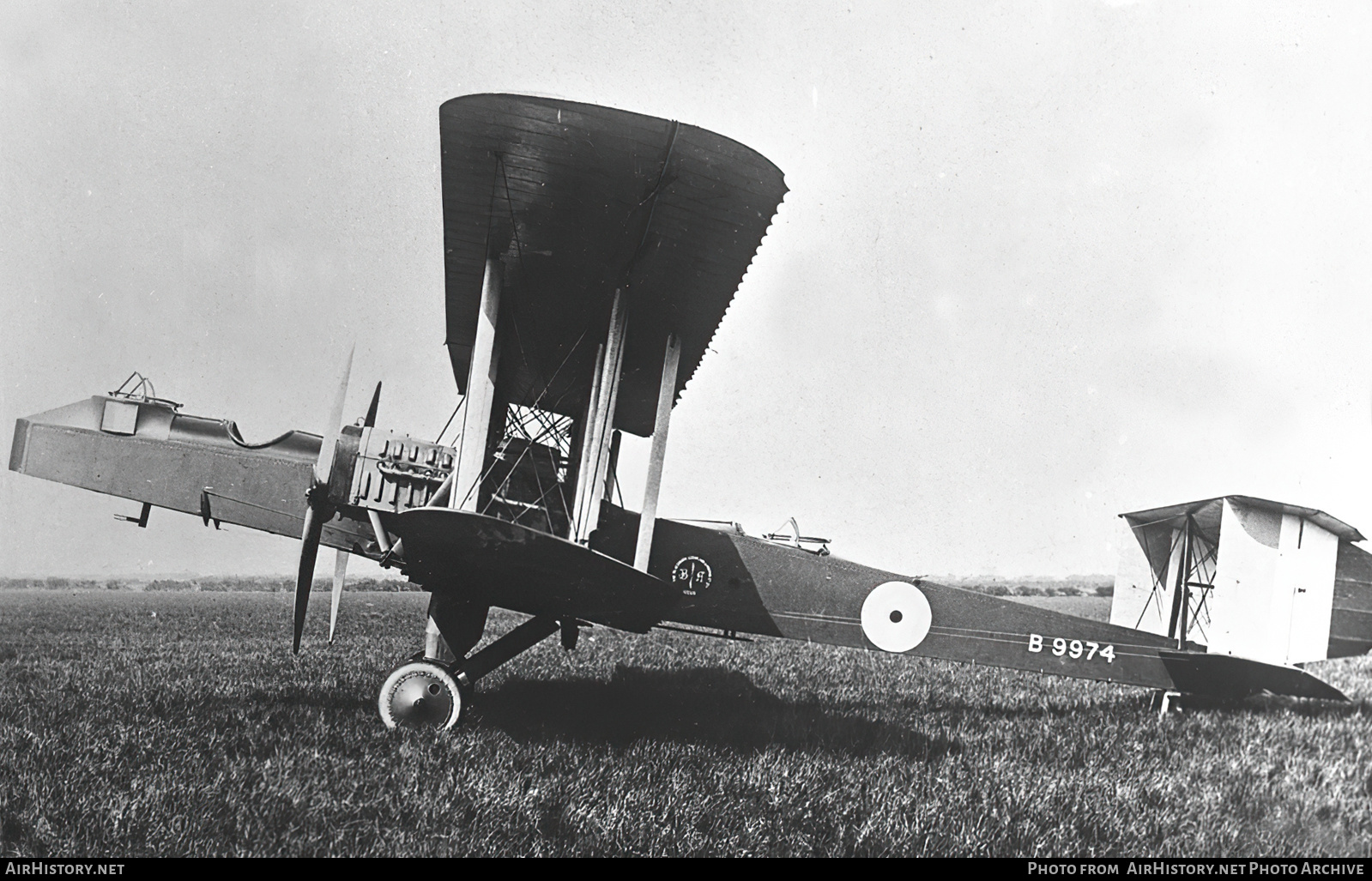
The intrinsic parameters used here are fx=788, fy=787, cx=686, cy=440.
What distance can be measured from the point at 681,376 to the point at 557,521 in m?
2.20

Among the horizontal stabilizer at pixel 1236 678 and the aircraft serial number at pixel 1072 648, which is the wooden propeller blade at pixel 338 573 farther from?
the horizontal stabilizer at pixel 1236 678

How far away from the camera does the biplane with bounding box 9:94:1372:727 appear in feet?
13.7

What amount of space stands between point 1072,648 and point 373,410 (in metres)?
5.49

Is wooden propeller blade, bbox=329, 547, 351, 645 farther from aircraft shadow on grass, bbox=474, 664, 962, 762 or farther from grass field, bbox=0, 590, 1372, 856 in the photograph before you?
aircraft shadow on grass, bbox=474, 664, 962, 762

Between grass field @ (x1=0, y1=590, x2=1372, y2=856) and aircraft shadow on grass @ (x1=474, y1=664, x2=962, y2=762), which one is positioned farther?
aircraft shadow on grass @ (x1=474, y1=664, x2=962, y2=762)

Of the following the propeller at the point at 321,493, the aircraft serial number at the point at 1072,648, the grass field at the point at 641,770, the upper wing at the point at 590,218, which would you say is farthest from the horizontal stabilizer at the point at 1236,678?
the propeller at the point at 321,493

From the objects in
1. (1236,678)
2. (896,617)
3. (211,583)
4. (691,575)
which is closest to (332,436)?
(691,575)

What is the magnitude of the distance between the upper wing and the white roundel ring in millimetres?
2374

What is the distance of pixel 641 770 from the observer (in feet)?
13.4

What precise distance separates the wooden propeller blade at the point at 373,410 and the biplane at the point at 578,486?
0.06ft

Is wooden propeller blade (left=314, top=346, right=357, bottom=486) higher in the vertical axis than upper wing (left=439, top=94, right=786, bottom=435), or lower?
lower

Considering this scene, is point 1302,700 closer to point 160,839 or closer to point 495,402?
point 495,402

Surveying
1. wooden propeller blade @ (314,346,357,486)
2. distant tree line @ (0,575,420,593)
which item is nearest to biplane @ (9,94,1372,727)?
wooden propeller blade @ (314,346,357,486)

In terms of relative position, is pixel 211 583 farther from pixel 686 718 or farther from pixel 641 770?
pixel 641 770
